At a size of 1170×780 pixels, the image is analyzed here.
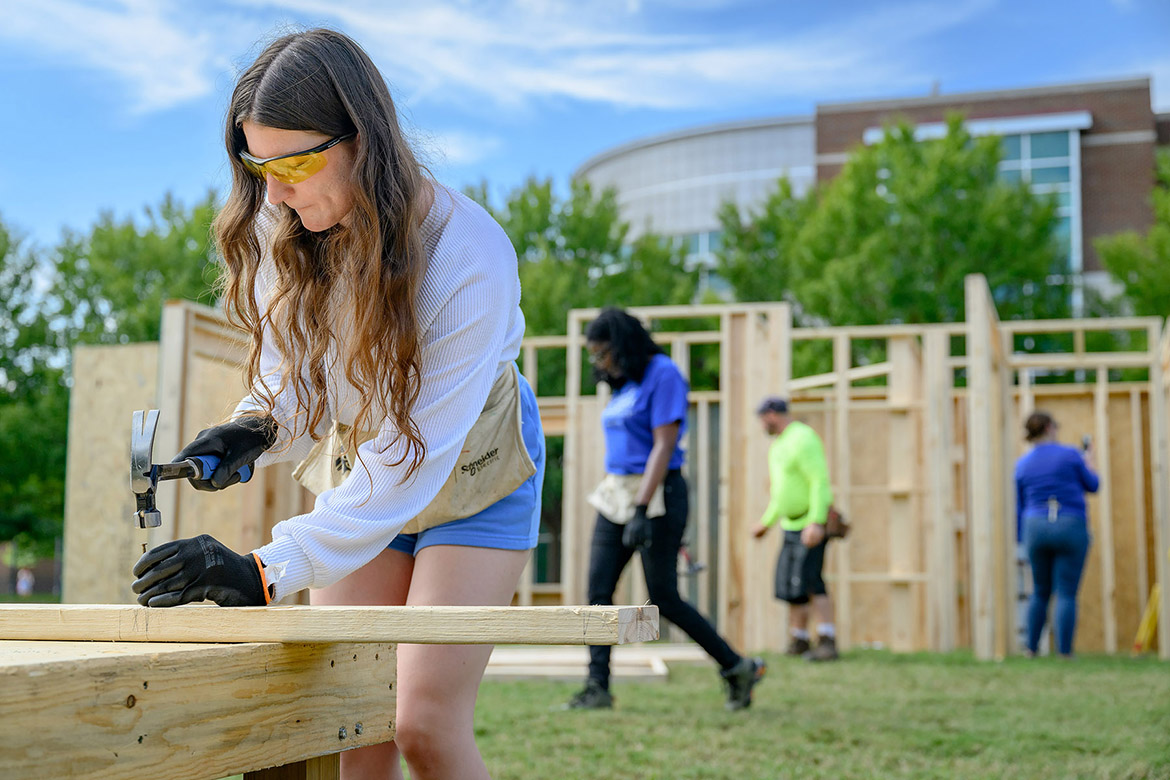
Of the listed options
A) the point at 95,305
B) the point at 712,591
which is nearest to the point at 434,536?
the point at 712,591

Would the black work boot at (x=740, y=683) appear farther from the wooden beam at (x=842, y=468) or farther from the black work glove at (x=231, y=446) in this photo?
the wooden beam at (x=842, y=468)

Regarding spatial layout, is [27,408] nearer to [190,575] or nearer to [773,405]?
[773,405]

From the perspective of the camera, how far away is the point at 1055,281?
18781 millimetres

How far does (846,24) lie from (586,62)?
753cm

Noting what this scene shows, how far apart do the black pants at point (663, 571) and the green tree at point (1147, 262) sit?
15.0m

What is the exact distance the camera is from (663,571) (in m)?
5.43

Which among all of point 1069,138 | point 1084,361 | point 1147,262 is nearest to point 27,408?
point 1084,361

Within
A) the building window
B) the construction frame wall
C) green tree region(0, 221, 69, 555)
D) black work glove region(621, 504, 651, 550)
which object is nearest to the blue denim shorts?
Result: black work glove region(621, 504, 651, 550)

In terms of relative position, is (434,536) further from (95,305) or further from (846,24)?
(846,24)

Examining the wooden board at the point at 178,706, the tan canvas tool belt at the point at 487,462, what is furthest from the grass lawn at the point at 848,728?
the wooden board at the point at 178,706

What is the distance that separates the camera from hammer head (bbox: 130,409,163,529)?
1.72m

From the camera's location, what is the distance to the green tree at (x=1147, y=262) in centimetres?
1788

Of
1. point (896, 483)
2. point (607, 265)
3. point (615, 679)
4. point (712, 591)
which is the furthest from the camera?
point (607, 265)

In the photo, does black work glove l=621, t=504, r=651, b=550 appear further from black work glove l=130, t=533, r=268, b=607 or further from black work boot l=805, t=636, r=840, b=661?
black work glove l=130, t=533, r=268, b=607
